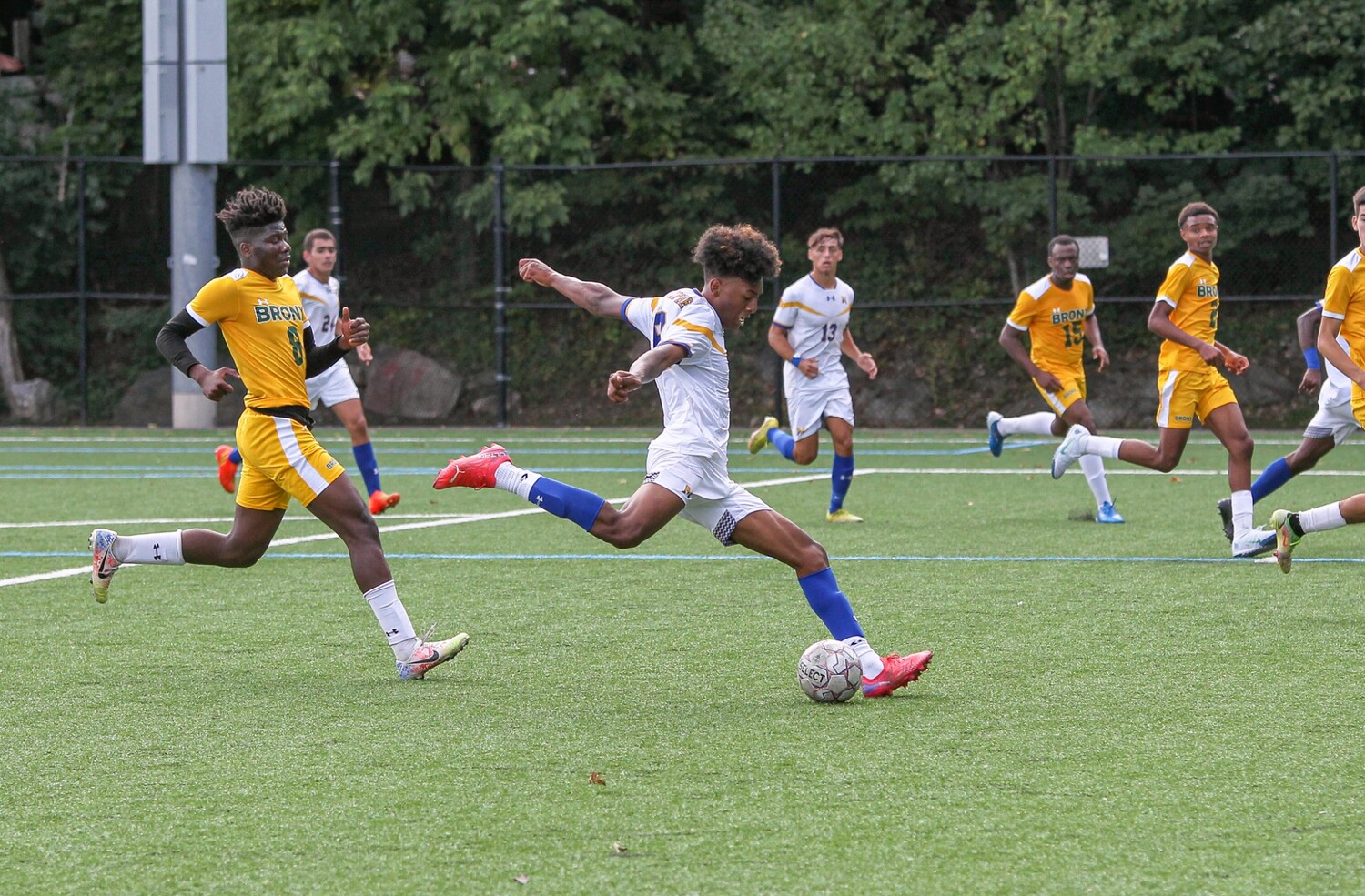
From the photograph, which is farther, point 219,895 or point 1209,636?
point 1209,636

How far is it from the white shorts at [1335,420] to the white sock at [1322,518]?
1539 millimetres

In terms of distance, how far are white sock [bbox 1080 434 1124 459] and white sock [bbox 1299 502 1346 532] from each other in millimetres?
Result: 2777

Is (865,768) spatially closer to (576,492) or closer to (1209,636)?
(576,492)

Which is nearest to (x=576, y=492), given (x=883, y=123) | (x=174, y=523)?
(x=174, y=523)

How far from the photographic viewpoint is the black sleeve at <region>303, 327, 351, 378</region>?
699 centimetres

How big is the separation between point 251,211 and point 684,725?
2.73 m

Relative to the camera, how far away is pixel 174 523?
12.0 metres

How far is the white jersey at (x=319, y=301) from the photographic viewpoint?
13.2 metres

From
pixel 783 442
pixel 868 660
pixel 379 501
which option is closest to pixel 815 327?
pixel 783 442

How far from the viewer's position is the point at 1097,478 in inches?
465

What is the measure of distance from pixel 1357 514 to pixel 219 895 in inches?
224

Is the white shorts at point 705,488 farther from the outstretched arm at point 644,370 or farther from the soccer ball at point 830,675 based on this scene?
the soccer ball at point 830,675

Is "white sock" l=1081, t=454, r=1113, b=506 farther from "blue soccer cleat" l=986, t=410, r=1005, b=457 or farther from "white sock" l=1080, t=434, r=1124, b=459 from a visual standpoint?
"blue soccer cleat" l=986, t=410, r=1005, b=457

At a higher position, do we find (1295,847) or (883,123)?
(883,123)
